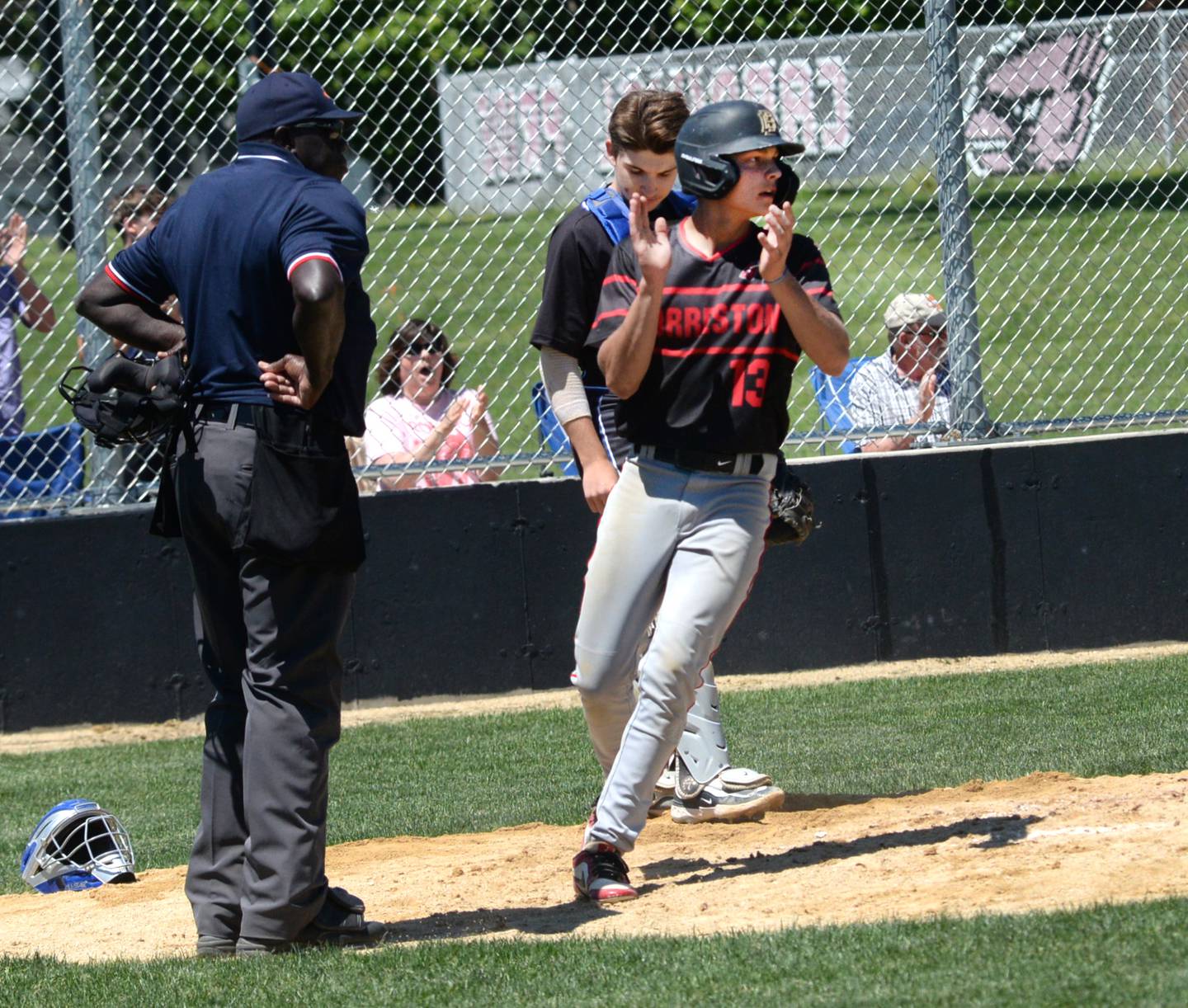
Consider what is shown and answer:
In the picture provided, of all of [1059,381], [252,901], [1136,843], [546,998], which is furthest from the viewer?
[1059,381]

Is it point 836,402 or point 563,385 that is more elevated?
point 563,385

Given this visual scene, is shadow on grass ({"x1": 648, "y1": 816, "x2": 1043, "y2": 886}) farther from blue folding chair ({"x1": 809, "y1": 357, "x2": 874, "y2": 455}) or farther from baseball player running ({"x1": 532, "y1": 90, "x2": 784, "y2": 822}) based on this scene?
blue folding chair ({"x1": 809, "y1": 357, "x2": 874, "y2": 455})

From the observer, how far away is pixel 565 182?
8.88 m

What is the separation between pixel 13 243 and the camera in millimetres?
8625

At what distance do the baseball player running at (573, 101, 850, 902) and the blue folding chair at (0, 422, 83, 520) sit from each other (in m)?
4.52

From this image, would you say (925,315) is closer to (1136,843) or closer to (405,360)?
(405,360)

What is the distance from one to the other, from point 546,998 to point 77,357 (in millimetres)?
5483

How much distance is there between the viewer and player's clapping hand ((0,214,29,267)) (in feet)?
28.3

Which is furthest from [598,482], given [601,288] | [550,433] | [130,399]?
[550,433]

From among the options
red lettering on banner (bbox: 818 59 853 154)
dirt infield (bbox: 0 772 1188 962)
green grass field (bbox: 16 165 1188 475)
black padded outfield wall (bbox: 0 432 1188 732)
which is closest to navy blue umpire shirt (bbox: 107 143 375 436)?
dirt infield (bbox: 0 772 1188 962)

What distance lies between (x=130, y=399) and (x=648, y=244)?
1320 mm

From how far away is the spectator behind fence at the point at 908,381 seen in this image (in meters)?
8.45

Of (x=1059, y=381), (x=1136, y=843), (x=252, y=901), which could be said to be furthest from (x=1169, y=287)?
(x=252, y=901)

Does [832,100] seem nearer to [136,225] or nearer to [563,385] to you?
[136,225]
